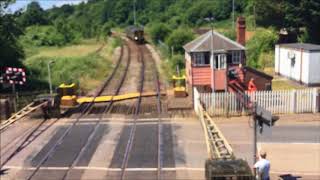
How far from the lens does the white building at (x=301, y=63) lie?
112 ft

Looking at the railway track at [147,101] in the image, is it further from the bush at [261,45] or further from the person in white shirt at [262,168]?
the bush at [261,45]

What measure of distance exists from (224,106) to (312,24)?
2377 cm

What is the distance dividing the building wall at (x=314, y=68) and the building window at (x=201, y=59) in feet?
25.1

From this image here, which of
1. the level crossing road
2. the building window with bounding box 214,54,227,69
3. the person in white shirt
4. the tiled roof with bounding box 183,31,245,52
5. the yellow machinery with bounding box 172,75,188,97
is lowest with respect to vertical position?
the level crossing road

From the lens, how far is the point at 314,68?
1344 inches

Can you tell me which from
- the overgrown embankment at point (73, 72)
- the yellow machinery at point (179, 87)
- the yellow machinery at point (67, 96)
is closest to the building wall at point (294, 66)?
the yellow machinery at point (179, 87)

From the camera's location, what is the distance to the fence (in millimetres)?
27109

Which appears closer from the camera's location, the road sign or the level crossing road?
the level crossing road

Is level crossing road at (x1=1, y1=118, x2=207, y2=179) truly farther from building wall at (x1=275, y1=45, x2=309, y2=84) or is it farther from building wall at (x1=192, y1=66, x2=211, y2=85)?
building wall at (x1=275, y1=45, x2=309, y2=84)

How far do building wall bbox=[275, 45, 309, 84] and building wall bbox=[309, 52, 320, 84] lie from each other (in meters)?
0.26

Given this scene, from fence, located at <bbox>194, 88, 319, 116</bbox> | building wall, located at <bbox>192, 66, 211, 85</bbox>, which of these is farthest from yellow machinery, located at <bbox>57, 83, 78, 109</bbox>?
fence, located at <bbox>194, 88, 319, 116</bbox>

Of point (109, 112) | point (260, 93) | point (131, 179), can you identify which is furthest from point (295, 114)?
point (131, 179)

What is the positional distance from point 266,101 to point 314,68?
8.30 meters

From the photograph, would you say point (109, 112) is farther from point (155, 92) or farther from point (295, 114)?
point (295, 114)
